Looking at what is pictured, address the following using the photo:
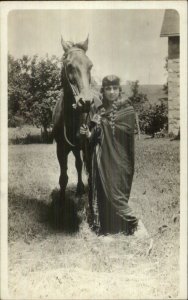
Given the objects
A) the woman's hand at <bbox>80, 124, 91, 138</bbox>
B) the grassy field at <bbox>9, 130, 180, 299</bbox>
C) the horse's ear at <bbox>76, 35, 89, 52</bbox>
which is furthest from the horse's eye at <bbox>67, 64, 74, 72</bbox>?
the grassy field at <bbox>9, 130, 180, 299</bbox>

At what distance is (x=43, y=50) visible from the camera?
7.21 feet

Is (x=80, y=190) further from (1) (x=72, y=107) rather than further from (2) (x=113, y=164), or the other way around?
(1) (x=72, y=107)

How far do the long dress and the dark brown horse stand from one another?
2.7 inches

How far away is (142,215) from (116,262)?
23 cm

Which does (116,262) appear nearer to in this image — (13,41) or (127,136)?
(127,136)

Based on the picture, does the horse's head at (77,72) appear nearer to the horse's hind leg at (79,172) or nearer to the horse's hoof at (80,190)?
the horse's hind leg at (79,172)

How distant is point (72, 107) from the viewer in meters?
2.18

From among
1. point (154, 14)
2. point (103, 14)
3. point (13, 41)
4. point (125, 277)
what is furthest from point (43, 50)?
point (125, 277)

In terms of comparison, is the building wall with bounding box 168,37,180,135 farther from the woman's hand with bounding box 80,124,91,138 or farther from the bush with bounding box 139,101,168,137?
the woman's hand with bounding box 80,124,91,138

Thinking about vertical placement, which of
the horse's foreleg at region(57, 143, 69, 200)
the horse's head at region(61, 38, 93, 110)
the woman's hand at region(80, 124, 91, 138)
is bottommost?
the horse's foreleg at region(57, 143, 69, 200)

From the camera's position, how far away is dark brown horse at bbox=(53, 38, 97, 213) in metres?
2.13

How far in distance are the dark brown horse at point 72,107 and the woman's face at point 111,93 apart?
0.22 ft

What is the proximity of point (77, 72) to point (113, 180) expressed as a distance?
0.48 meters

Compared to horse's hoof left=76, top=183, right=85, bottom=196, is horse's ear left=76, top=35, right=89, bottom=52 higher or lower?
higher
